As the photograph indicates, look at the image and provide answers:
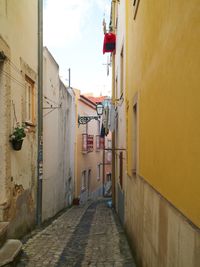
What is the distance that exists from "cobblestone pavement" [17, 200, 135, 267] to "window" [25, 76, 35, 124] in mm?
2710

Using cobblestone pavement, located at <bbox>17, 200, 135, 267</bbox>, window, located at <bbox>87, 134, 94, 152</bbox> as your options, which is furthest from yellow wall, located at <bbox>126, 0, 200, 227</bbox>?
A: window, located at <bbox>87, 134, 94, 152</bbox>

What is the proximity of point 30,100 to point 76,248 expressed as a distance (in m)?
3.75

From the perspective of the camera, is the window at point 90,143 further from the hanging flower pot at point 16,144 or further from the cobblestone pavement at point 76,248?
the hanging flower pot at point 16,144

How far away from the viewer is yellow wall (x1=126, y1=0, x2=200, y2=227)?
264 centimetres

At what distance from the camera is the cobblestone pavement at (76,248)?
6.19m

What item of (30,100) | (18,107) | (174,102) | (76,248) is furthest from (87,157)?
(174,102)

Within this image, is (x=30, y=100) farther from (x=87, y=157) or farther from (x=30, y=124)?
(x=87, y=157)

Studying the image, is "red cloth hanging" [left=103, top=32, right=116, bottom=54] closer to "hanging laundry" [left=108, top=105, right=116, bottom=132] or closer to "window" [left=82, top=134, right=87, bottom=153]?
"hanging laundry" [left=108, top=105, right=116, bottom=132]

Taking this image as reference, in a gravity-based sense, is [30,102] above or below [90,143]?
above

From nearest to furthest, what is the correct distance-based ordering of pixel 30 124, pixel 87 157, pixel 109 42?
pixel 30 124 < pixel 109 42 < pixel 87 157

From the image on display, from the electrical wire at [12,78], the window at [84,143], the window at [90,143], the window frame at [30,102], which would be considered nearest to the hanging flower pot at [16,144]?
the electrical wire at [12,78]

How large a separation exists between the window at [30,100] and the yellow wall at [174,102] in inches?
166

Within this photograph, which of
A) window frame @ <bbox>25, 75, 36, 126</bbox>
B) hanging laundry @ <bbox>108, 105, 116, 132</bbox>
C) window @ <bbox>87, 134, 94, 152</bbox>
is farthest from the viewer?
window @ <bbox>87, 134, 94, 152</bbox>

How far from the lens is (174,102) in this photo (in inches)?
131
